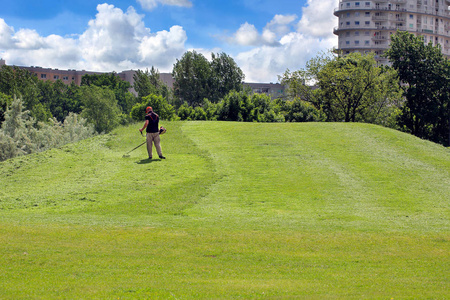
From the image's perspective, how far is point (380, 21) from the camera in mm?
170875

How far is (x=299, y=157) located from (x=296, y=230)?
501 inches

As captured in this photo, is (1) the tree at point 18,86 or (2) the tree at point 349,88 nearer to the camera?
(2) the tree at point 349,88

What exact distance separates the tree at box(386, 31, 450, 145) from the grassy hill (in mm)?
51026

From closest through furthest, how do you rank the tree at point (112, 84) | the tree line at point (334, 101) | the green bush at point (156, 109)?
the tree line at point (334, 101)
the green bush at point (156, 109)
the tree at point (112, 84)

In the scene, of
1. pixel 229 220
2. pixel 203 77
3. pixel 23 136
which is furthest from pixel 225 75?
pixel 229 220

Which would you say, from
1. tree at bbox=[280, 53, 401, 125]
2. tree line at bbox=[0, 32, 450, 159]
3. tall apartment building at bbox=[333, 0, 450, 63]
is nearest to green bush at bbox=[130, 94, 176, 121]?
tree line at bbox=[0, 32, 450, 159]

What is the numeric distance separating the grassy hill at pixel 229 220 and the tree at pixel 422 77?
167ft

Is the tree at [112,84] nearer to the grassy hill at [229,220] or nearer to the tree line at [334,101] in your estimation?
the tree line at [334,101]

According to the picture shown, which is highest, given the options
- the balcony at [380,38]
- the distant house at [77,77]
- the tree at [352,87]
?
the balcony at [380,38]

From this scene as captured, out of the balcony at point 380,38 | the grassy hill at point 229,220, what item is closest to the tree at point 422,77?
the grassy hill at point 229,220

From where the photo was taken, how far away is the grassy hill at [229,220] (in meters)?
8.11

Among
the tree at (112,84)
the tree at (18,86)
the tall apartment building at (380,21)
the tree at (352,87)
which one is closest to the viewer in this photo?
the tree at (352,87)

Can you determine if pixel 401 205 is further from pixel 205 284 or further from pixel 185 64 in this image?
pixel 185 64

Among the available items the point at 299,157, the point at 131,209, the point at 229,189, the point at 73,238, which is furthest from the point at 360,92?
the point at 73,238
